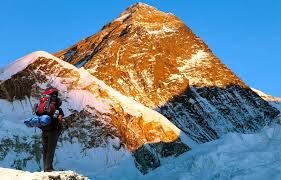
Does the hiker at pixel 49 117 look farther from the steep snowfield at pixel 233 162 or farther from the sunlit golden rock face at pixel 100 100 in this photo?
the sunlit golden rock face at pixel 100 100

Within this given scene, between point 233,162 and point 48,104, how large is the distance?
73600 millimetres

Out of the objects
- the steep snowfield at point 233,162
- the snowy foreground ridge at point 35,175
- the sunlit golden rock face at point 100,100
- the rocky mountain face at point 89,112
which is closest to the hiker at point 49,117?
the snowy foreground ridge at point 35,175

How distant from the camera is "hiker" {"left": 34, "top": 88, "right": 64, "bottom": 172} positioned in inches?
591

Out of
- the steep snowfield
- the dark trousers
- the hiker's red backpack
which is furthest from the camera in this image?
the steep snowfield

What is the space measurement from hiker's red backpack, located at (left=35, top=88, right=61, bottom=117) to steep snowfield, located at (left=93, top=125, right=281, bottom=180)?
2545 inches

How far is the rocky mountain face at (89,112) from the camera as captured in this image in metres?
108

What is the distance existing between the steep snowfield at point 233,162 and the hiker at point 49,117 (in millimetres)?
64116

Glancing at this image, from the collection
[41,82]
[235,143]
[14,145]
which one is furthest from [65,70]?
[235,143]

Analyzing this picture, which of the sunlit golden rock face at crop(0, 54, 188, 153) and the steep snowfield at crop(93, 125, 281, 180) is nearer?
the steep snowfield at crop(93, 125, 281, 180)

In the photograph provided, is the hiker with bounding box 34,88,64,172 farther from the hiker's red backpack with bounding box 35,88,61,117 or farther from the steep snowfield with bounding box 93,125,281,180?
the steep snowfield with bounding box 93,125,281,180

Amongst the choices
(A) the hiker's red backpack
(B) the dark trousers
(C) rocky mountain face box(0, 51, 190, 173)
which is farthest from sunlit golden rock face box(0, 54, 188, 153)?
(A) the hiker's red backpack

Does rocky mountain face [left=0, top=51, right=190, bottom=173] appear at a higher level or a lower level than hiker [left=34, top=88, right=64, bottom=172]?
higher

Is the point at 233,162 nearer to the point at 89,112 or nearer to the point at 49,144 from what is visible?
the point at 89,112

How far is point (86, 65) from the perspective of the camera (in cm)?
18962
